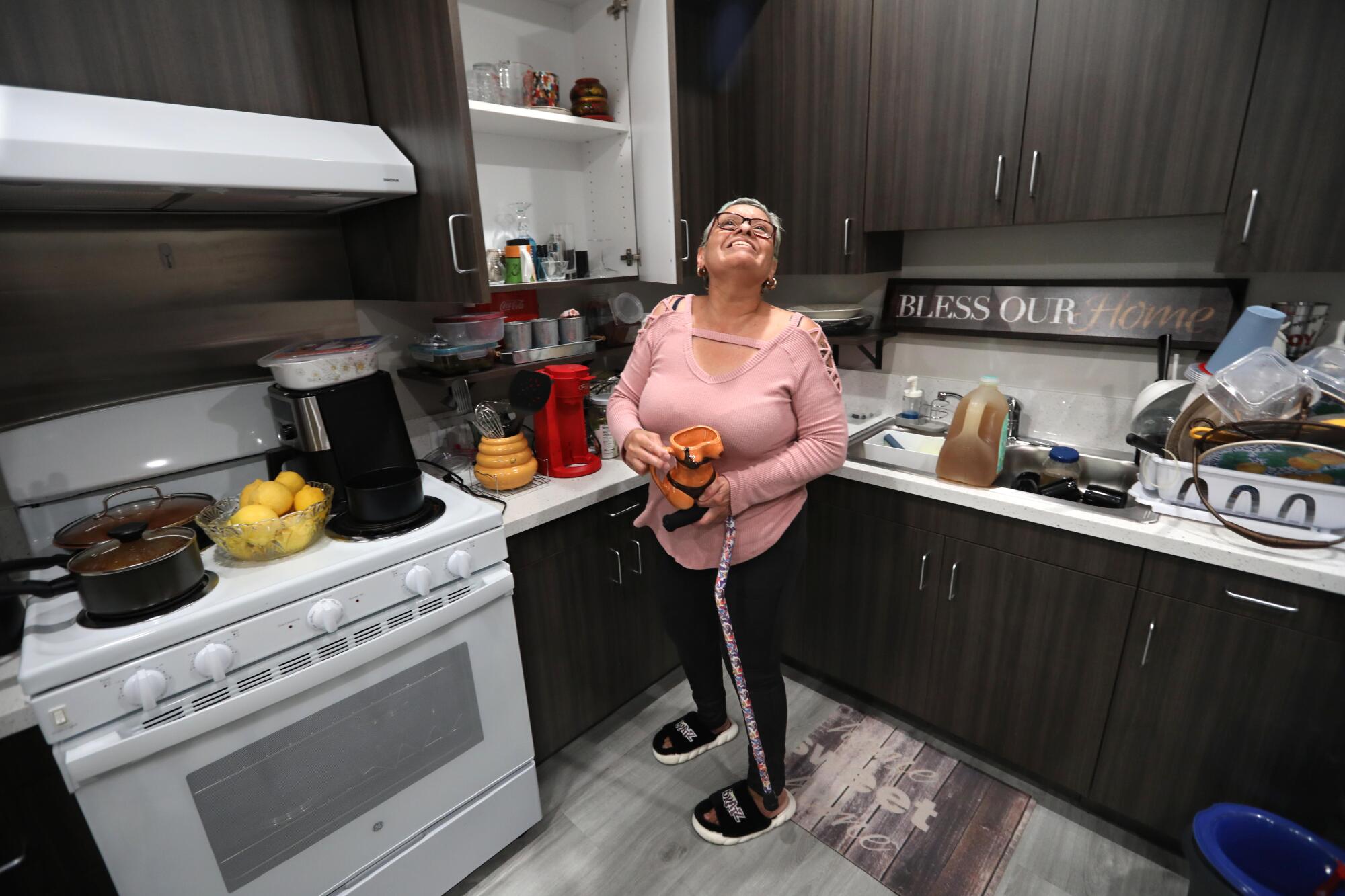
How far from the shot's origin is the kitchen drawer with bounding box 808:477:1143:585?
4.81ft

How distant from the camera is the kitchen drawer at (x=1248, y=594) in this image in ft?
4.04

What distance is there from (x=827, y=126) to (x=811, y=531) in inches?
49.0

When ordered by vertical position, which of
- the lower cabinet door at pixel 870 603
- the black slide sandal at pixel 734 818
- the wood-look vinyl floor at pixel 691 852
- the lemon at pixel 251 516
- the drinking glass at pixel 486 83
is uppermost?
the drinking glass at pixel 486 83

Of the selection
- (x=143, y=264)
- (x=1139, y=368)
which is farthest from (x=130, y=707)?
(x=1139, y=368)

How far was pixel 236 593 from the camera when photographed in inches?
44.2

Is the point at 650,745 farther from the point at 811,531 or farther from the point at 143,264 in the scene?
the point at 143,264

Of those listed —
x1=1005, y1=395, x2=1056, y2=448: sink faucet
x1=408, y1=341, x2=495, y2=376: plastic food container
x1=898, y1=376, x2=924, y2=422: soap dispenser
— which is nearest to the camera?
x1=408, y1=341, x2=495, y2=376: plastic food container

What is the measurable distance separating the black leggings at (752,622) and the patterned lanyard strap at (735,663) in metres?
0.02

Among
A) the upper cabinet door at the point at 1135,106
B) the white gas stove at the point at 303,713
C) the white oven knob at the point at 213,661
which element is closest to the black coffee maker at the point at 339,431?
the white gas stove at the point at 303,713

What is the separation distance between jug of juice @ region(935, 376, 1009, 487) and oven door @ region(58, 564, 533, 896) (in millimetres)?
1199

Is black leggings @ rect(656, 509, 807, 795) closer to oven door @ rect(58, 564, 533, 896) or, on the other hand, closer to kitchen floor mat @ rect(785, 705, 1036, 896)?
kitchen floor mat @ rect(785, 705, 1036, 896)

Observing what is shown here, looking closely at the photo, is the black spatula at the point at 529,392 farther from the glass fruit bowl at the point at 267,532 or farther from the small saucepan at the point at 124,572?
the small saucepan at the point at 124,572

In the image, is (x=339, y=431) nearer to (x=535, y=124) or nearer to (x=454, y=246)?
(x=454, y=246)

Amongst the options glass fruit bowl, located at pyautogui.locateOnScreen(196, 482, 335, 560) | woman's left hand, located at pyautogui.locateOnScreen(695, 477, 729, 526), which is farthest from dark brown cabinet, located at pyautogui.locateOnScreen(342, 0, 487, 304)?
woman's left hand, located at pyautogui.locateOnScreen(695, 477, 729, 526)
